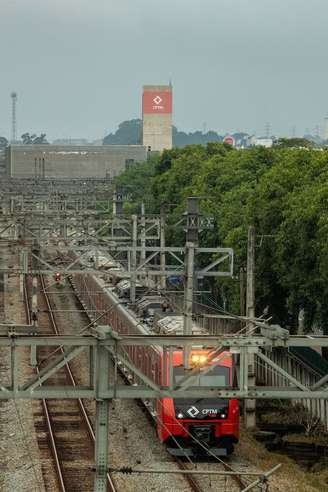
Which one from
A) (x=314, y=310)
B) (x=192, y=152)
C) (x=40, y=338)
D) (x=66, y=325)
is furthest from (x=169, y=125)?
(x=40, y=338)

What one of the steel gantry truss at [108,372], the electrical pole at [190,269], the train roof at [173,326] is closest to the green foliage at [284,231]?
the electrical pole at [190,269]

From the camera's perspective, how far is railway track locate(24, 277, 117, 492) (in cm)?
2145

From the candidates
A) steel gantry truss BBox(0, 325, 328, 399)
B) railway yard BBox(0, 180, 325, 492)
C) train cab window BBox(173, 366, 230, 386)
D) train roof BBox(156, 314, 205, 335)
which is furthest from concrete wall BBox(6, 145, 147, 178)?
steel gantry truss BBox(0, 325, 328, 399)

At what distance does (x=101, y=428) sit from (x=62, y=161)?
129025mm

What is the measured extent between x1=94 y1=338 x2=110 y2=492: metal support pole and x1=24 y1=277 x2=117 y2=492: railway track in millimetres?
6515

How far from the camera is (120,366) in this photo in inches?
1259

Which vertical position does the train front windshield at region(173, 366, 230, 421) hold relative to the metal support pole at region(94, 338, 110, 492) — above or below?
below

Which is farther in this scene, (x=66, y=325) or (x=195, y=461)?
(x=66, y=325)

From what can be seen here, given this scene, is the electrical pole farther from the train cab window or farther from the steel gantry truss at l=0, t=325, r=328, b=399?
the steel gantry truss at l=0, t=325, r=328, b=399

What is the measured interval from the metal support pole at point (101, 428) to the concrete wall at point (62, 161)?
12366 centimetres

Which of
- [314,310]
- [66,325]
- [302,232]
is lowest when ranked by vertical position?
[66,325]

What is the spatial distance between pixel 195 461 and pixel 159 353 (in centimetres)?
243

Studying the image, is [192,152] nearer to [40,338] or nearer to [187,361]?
[187,361]

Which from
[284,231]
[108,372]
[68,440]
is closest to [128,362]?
[108,372]
